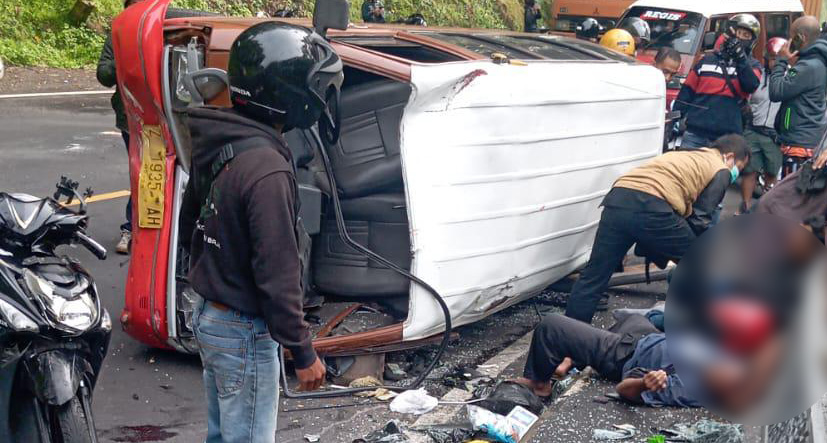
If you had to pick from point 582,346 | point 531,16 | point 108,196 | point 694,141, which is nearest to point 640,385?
point 582,346

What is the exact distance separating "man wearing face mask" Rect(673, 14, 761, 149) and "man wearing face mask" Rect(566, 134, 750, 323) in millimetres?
2680

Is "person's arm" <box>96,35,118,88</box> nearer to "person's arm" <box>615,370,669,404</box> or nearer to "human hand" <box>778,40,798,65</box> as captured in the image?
"person's arm" <box>615,370,669,404</box>

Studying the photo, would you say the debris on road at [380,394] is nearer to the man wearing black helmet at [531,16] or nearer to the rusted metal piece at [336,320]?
the rusted metal piece at [336,320]

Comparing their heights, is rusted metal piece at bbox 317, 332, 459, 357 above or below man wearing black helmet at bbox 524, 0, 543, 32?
below

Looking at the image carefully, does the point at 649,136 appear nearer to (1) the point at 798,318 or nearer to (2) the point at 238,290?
(2) the point at 238,290

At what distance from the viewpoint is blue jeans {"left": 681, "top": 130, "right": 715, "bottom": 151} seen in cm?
800

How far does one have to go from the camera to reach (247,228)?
2770 millimetres

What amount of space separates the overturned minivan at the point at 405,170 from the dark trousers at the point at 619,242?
8.9 inches

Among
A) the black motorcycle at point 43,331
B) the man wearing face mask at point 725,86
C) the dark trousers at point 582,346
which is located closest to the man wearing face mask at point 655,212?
the dark trousers at point 582,346

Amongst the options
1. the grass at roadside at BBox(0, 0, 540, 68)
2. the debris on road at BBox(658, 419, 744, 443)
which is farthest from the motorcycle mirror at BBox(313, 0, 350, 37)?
the grass at roadside at BBox(0, 0, 540, 68)

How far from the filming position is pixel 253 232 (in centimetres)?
271

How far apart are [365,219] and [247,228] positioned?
2.05 metres

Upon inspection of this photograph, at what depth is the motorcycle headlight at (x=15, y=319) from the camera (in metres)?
2.82

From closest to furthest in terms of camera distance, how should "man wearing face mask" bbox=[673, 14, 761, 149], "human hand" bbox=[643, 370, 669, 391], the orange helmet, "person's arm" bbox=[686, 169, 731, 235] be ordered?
"human hand" bbox=[643, 370, 669, 391] → "person's arm" bbox=[686, 169, 731, 235] → "man wearing face mask" bbox=[673, 14, 761, 149] → the orange helmet
